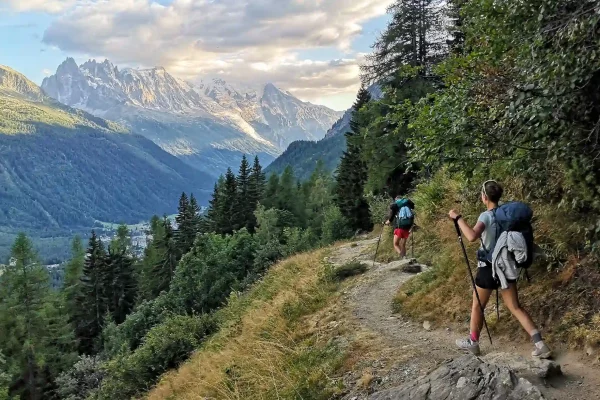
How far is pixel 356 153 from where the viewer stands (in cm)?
4978

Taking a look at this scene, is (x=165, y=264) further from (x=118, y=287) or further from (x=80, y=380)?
(x=80, y=380)

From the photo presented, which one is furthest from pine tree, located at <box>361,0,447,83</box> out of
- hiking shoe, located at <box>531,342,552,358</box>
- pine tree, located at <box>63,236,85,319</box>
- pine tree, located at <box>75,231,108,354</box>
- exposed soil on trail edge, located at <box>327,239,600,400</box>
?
pine tree, located at <box>63,236,85,319</box>

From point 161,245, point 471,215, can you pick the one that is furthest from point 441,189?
point 161,245

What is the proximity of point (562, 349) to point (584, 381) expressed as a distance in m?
0.80

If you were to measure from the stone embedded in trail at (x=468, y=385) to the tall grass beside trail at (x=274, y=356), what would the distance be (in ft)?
5.06

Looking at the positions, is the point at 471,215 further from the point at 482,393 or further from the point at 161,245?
the point at 161,245

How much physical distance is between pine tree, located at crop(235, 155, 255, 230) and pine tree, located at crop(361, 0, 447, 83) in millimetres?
35222

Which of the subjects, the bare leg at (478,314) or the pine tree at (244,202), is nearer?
the bare leg at (478,314)

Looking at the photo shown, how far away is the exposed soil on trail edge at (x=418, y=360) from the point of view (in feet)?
17.7

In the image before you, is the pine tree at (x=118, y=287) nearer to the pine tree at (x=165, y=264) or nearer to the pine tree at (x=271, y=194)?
the pine tree at (x=165, y=264)

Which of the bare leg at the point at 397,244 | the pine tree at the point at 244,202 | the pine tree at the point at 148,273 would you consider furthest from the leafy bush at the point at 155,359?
the pine tree at the point at 148,273

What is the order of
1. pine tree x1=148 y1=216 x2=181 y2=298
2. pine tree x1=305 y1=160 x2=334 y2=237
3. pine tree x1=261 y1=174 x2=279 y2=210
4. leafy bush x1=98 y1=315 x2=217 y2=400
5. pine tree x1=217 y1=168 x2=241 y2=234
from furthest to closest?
pine tree x1=261 y1=174 x2=279 y2=210 → pine tree x1=305 y1=160 x2=334 y2=237 → pine tree x1=148 y1=216 x2=181 y2=298 → pine tree x1=217 y1=168 x2=241 y2=234 → leafy bush x1=98 y1=315 x2=217 y2=400

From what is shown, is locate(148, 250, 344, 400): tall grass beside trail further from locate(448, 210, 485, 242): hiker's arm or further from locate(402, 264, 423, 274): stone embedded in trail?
locate(448, 210, 485, 242): hiker's arm

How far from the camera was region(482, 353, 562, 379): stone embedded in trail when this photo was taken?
5.45 m
